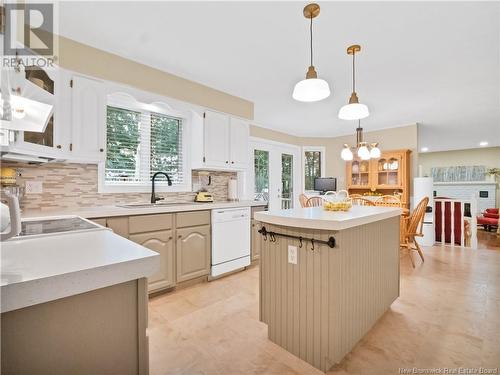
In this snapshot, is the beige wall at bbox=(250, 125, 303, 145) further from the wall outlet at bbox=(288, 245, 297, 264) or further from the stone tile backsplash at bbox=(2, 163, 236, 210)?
the wall outlet at bbox=(288, 245, 297, 264)

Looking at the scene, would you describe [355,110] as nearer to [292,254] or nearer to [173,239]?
[292,254]

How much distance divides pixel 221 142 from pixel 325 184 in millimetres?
3659

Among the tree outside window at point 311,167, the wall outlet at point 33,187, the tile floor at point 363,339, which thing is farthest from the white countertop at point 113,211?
the tree outside window at point 311,167

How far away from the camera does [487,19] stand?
2.01m

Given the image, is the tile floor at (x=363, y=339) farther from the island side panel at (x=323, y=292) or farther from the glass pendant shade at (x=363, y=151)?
the glass pendant shade at (x=363, y=151)

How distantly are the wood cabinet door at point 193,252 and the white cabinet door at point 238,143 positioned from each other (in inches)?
43.7

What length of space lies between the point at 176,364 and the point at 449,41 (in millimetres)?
3392

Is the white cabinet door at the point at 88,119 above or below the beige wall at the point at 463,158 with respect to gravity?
below

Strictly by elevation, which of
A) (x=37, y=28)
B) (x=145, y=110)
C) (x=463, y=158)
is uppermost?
(x=37, y=28)

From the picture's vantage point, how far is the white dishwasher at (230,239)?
3.01 metres

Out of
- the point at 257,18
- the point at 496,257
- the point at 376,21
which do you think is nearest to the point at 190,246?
the point at 257,18

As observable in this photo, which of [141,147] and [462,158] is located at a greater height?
[462,158]

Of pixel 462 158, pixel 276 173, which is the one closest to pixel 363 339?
pixel 276 173

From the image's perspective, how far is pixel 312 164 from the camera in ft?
21.8
